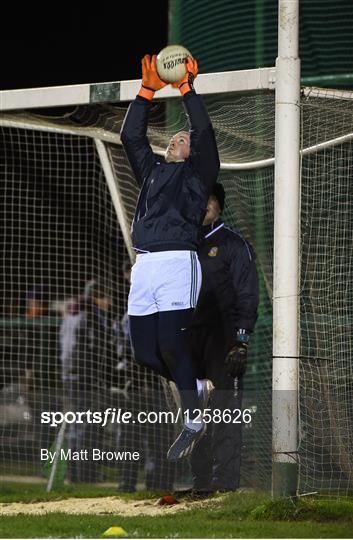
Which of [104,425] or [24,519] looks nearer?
[24,519]

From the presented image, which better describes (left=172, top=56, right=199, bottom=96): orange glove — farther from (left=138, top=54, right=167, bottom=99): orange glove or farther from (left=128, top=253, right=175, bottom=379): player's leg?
(left=128, top=253, right=175, bottom=379): player's leg

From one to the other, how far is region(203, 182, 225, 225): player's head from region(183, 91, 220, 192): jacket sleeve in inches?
28.3

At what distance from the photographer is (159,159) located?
8820mm

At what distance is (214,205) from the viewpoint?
9.41 m

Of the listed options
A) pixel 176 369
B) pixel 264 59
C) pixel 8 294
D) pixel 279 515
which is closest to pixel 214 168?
pixel 176 369

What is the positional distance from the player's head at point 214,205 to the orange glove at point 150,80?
1.04 meters

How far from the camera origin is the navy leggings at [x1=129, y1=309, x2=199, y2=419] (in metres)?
8.46

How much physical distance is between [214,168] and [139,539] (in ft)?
8.36

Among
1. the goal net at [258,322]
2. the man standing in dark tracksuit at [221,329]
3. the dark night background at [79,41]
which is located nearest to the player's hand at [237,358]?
the man standing in dark tracksuit at [221,329]

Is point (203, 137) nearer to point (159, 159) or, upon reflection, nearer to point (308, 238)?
point (159, 159)

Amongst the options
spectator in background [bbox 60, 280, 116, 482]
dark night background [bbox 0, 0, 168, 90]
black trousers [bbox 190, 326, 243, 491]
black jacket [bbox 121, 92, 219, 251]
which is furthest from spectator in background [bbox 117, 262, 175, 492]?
dark night background [bbox 0, 0, 168, 90]

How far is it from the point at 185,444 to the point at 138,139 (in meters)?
1.98

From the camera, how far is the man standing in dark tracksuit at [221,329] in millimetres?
9195

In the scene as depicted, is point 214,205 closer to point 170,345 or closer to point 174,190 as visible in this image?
point 174,190
